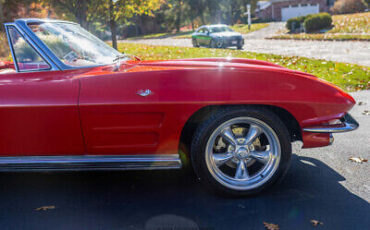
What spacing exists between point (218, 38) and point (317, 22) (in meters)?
12.2

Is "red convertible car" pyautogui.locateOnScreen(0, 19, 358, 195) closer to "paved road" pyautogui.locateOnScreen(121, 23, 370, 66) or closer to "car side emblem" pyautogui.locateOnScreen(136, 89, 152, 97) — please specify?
"car side emblem" pyautogui.locateOnScreen(136, 89, 152, 97)

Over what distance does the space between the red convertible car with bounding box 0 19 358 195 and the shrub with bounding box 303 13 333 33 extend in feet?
90.4

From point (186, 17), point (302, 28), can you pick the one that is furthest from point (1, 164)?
point (186, 17)

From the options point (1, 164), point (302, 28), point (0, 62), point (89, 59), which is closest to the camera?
point (1, 164)

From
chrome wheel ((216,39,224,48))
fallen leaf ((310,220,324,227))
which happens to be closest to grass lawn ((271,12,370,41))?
chrome wheel ((216,39,224,48))

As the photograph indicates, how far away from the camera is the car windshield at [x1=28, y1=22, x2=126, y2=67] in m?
3.29

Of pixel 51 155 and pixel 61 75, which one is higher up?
pixel 61 75

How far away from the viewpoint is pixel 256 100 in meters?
2.96

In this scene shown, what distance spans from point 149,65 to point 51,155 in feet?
3.52

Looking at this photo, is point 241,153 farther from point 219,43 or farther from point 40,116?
point 219,43

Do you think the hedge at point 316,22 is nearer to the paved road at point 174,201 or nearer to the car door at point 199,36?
the car door at point 199,36

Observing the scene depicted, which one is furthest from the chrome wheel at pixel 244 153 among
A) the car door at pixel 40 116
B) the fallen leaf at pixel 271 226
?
the car door at pixel 40 116

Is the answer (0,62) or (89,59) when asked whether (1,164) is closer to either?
(89,59)

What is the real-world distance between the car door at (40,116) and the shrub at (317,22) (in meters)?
28.3
